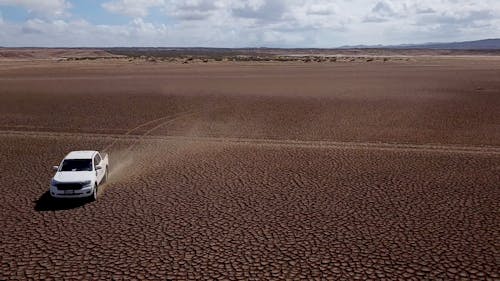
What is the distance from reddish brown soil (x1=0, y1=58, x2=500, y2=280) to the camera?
12.4 meters

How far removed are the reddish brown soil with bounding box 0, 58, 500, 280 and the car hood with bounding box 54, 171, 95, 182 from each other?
3.38 feet

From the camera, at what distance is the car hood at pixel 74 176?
1622 centimetres

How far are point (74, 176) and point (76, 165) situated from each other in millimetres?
1029

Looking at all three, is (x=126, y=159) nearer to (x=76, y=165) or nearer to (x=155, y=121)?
(x=76, y=165)

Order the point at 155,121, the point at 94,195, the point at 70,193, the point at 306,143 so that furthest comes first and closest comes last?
the point at 155,121
the point at 306,143
the point at 94,195
the point at 70,193

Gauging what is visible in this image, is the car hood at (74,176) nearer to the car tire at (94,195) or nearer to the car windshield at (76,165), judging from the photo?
the car windshield at (76,165)

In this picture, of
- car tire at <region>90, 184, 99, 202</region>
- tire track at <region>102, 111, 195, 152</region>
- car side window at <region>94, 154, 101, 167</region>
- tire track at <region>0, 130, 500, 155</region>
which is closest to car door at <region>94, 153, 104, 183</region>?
car side window at <region>94, 154, 101, 167</region>

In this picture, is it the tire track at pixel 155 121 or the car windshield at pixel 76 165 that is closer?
the car windshield at pixel 76 165

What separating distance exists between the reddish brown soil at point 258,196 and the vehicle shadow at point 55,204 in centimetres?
10

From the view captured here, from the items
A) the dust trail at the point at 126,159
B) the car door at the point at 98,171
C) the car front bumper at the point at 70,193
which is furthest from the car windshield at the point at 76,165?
the dust trail at the point at 126,159

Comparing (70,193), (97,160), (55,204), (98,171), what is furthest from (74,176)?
(97,160)

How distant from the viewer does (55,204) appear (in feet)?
54.6

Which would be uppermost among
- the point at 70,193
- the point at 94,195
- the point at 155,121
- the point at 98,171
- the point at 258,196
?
the point at 98,171

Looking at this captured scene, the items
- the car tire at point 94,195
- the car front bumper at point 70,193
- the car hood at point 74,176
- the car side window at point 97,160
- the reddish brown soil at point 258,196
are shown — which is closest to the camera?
the reddish brown soil at point 258,196
